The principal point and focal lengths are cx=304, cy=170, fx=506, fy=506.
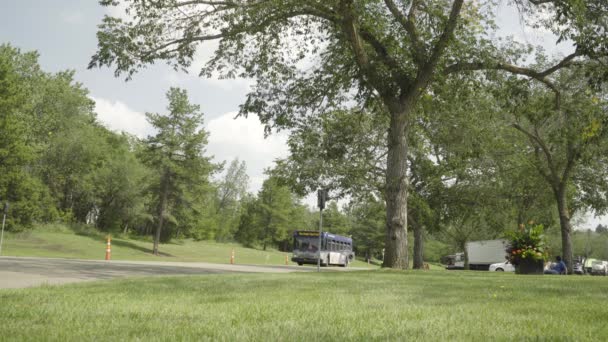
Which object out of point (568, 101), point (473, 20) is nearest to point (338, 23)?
point (473, 20)

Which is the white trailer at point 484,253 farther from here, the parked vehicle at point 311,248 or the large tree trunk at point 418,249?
the large tree trunk at point 418,249

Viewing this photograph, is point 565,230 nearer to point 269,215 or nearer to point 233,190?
point 269,215

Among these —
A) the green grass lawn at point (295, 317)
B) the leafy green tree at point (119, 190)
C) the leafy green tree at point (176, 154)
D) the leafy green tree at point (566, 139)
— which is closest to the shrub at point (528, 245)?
the leafy green tree at point (566, 139)

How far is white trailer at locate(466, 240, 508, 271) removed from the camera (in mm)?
48969

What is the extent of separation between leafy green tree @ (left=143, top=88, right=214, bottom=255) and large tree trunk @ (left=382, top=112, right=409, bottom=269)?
3088 cm

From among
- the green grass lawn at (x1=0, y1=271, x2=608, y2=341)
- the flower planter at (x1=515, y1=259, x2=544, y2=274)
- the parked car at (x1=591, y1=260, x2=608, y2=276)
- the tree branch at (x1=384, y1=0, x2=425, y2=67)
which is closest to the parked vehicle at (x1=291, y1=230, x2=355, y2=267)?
the flower planter at (x1=515, y1=259, x2=544, y2=274)

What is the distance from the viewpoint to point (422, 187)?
32281 millimetres

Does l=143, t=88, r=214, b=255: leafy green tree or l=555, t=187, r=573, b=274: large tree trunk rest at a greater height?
l=143, t=88, r=214, b=255: leafy green tree

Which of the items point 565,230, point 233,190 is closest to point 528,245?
point 565,230

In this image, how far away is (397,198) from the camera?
16281 mm

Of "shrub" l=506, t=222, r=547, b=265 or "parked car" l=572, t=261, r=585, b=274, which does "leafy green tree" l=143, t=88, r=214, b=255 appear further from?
"parked car" l=572, t=261, r=585, b=274

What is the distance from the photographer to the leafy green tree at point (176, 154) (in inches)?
1745

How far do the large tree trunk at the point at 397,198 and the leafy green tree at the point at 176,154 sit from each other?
30.9 meters

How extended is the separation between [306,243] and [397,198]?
23.8 m
